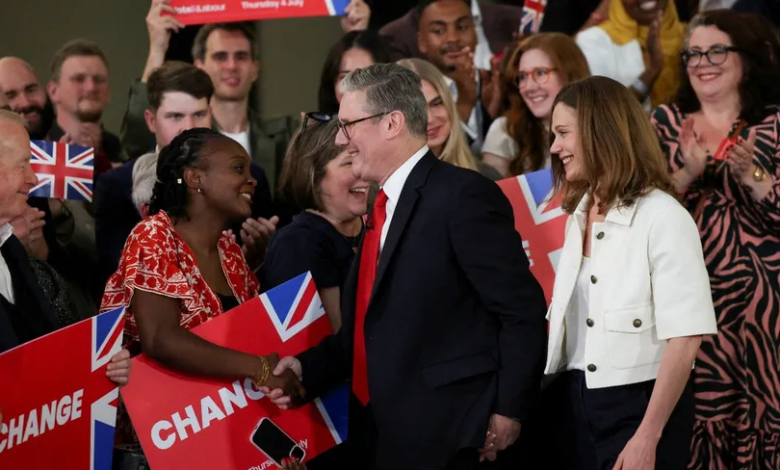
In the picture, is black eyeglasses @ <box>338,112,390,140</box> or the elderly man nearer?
black eyeglasses @ <box>338,112,390,140</box>

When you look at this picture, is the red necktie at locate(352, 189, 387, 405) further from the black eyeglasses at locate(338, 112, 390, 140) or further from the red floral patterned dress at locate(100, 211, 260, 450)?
the red floral patterned dress at locate(100, 211, 260, 450)

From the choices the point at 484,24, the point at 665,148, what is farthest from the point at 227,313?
the point at 484,24

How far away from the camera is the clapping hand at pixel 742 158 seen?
3.82 meters

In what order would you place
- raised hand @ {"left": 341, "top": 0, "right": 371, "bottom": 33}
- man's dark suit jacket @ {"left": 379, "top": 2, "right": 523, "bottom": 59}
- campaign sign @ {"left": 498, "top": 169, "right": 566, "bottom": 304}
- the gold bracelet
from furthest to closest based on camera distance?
man's dark suit jacket @ {"left": 379, "top": 2, "right": 523, "bottom": 59} → raised hand @ {"left": 341, "top": 0, "right": 371, "bottom": 33} → campaign sign @ {"left": 498, "top": 169, "right": 566, "bottom": 304} → the gold bracelet

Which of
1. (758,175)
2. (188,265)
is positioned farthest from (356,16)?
(188,265)

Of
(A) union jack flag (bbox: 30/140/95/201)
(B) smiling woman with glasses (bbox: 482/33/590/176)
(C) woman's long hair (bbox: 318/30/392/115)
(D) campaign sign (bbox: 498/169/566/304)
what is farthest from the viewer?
(C) woman's long hair (bbox: 318/30/392/115)

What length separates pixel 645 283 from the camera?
2594 mm

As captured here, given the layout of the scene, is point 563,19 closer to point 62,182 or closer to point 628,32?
point 628,32

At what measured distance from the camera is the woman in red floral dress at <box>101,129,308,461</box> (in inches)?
117

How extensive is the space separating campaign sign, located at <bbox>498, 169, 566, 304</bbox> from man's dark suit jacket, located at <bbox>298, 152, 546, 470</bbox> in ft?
3.35

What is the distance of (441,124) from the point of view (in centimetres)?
418

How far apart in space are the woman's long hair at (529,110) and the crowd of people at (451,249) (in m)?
0.01

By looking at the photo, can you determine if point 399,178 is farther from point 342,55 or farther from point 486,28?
point 486,28

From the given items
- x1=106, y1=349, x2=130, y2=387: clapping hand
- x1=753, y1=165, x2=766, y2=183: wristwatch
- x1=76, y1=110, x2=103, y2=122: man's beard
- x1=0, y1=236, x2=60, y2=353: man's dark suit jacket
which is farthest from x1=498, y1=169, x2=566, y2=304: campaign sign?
x1=76, y1=110, x2=103, y2=122: man's beard
